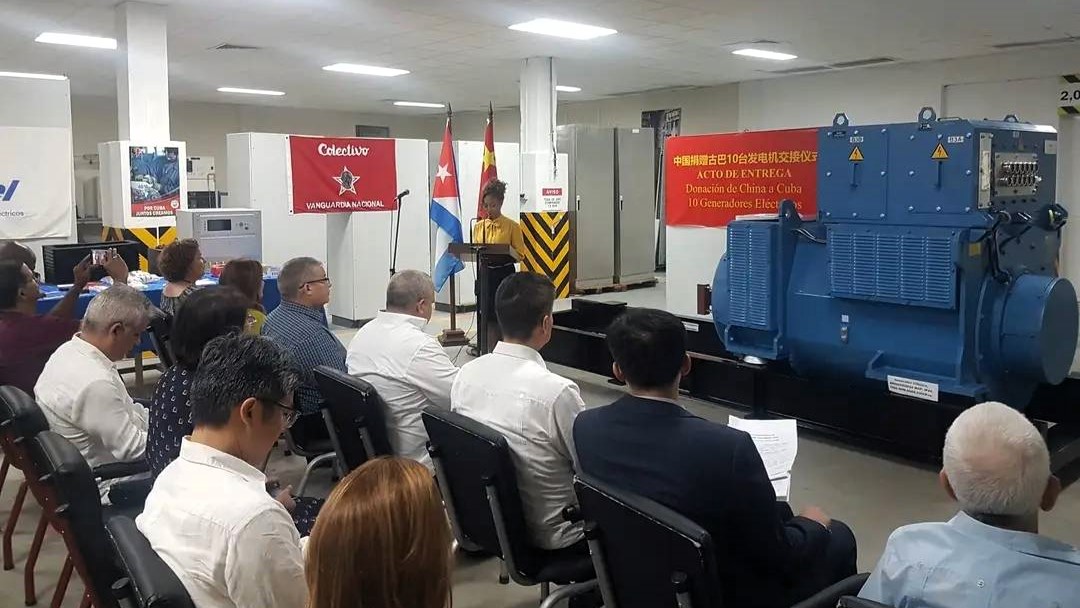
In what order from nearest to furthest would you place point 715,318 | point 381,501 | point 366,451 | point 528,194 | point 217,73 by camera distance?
1. point 381,501
2. point 366,451
3. point 715,318
4. point 528,194
5. point 217,73

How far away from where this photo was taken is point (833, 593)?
1.90m

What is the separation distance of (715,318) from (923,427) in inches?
51.3

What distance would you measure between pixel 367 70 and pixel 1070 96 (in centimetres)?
828

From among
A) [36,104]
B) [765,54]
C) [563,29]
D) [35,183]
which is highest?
[765,54]

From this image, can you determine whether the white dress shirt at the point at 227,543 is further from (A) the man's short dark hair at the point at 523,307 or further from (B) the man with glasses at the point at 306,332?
(B) the man with glasses at the point at 306,332

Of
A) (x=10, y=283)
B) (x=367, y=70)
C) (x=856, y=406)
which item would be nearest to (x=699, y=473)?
(x=856, y=406)

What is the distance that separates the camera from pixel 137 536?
64.0 inches

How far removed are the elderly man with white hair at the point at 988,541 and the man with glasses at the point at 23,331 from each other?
3.57m

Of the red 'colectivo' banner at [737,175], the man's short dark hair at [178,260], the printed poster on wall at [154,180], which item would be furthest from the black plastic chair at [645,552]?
the printed poster on wall at [154,180]

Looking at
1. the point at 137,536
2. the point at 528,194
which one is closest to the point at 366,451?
the point at 137,536

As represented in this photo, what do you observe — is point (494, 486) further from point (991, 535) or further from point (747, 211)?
point (747, 211)

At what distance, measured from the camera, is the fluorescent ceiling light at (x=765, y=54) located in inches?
390

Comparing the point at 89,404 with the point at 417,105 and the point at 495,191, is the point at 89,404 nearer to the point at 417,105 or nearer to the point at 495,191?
the point at 495,191

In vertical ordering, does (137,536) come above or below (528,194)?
below
